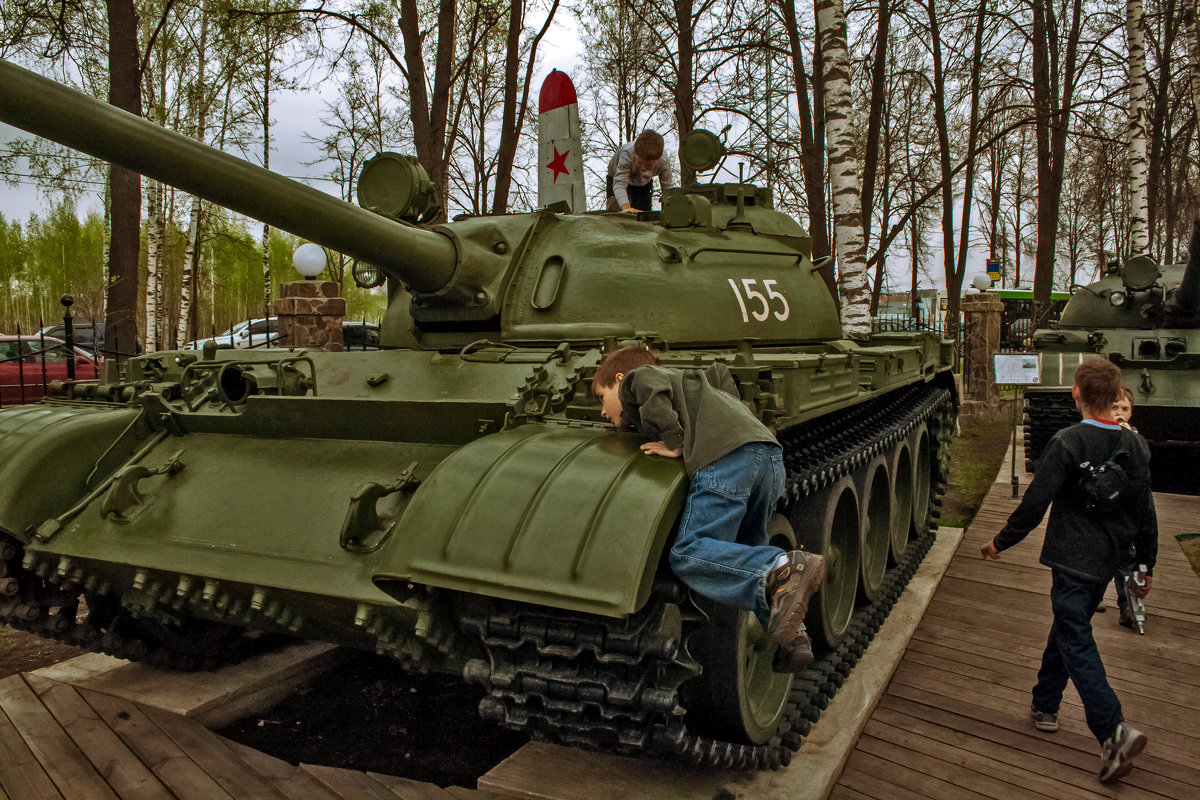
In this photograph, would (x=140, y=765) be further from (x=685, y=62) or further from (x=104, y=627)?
(x=685, y=62)

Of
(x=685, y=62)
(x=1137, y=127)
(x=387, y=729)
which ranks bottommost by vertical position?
(x=387, y=729)

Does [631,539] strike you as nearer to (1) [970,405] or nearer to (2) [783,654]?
(2) [783,654]

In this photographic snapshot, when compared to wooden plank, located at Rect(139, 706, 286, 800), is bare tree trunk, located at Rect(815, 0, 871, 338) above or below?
above

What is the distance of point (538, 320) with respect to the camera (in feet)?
Result: 14.8

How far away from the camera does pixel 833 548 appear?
16.8ft

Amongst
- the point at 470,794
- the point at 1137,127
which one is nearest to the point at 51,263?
the point at 1137,127

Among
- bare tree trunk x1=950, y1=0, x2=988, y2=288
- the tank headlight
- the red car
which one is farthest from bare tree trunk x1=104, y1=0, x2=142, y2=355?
bare tree trunk x1=950, y1=0, x2=988, y2=288

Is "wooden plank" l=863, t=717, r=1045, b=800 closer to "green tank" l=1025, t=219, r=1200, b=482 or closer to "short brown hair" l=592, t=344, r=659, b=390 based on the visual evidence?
"short brown hair" l=592, t=344, r=659, b=390

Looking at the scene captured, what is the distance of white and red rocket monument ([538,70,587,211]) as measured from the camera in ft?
25.2

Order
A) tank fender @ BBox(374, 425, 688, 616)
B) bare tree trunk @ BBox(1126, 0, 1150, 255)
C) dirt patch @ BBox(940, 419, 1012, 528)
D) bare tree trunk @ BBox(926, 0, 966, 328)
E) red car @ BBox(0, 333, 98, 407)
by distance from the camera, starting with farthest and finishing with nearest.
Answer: bare tree trunk @ BBox(926, 0, 966, 328)
red car @ BBox(0, 333, 98, 407)
bare tree trunk @ BBox(1126, 0, 1150, 255)
dirt patch @ BBox(940, 419, 1012, 528)
tank fender @ BBox(374, 425, 688, 616)

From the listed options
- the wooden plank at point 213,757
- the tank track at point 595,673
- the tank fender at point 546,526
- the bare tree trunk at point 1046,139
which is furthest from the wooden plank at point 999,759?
the bare tree trunk at point 1046,139

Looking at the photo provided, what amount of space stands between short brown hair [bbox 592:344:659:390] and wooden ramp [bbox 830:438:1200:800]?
6.39 feet

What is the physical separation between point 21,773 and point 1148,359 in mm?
8676

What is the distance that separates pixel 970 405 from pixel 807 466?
39.5ft
